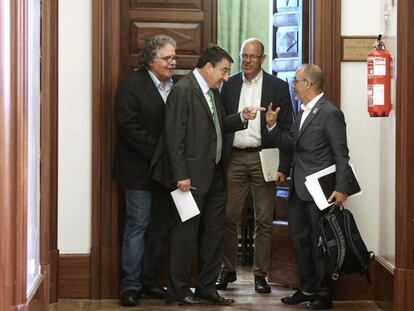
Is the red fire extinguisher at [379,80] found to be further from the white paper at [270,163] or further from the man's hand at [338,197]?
the white paper at [270,163]

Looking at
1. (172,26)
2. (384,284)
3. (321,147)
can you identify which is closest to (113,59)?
(172,26)

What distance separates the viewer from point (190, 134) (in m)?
5.50

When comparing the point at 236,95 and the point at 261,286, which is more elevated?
the point at 236,95

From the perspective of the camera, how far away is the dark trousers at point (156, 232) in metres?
5.67

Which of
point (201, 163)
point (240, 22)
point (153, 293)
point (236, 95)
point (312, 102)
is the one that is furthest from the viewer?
point (240, 22)

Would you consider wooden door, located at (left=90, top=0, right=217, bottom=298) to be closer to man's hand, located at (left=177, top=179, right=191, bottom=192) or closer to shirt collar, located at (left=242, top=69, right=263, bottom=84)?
shirt collar, located at (left=242, top=69, right=263, bottom=84)

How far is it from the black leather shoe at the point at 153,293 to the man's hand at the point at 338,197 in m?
1.23

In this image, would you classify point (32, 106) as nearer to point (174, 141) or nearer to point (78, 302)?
point (174, 141)

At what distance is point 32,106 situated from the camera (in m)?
4.18

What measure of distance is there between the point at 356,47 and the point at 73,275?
229cm

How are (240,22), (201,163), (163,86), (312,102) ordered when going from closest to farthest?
(201,163) < (312,102) < (163,86) < (240,22)

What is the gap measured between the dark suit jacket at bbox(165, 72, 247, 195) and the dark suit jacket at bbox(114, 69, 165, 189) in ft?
0.50

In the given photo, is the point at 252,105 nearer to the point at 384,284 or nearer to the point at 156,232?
the point at 156,232

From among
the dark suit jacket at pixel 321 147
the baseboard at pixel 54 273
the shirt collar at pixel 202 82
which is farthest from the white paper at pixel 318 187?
the baseboard at pixel 54 273
